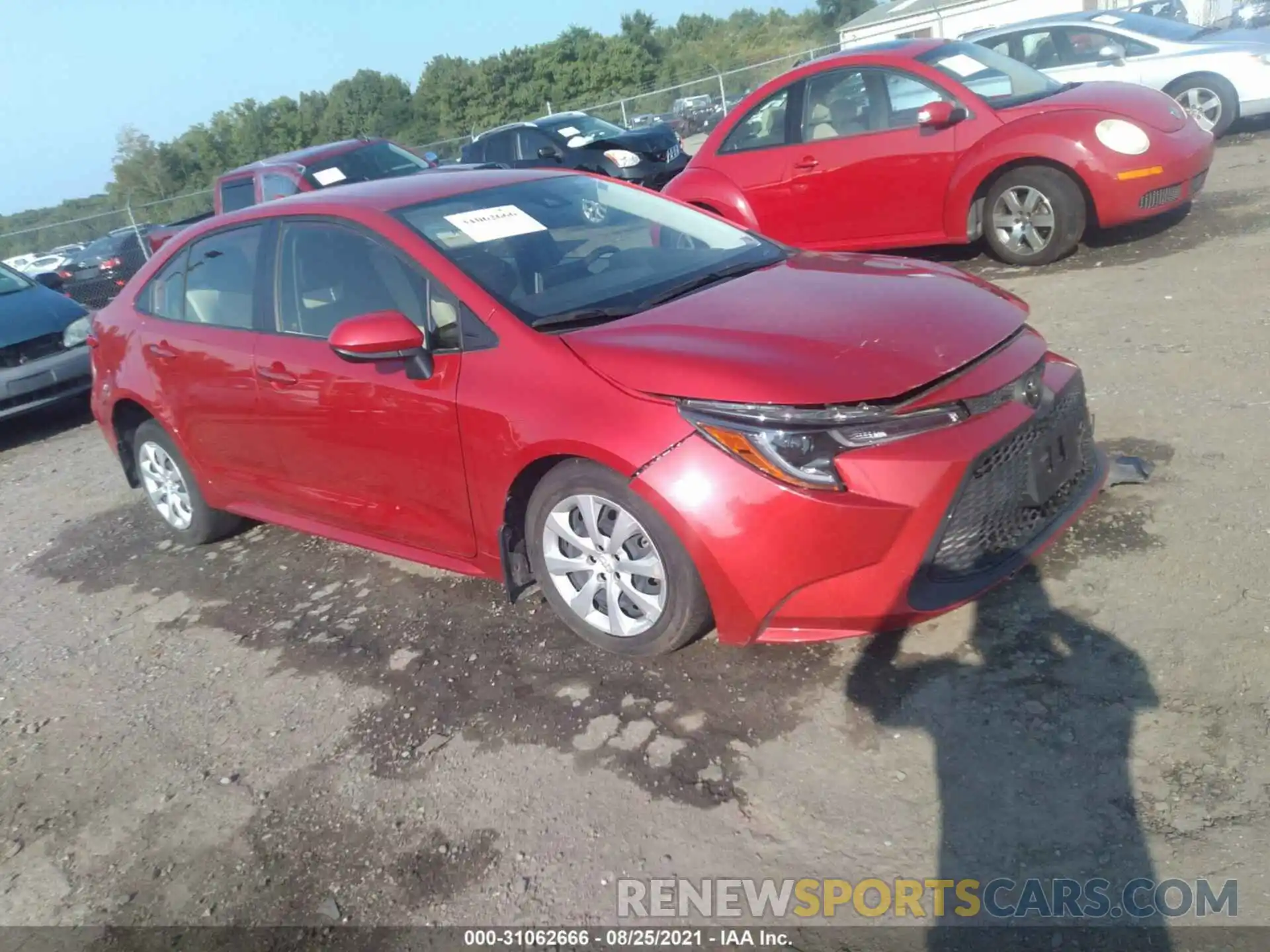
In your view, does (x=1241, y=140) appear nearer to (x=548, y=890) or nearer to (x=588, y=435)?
(x=588, y=435)

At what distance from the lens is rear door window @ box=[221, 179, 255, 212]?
1296 cm

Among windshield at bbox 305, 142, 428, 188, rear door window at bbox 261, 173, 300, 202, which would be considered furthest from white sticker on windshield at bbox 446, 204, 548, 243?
rear door window at bbox 261, 173, 300, 202

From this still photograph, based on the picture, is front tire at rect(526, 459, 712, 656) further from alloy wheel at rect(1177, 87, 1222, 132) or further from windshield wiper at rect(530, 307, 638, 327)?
alloy wheel at rect(1177, 87, 1222, 132)

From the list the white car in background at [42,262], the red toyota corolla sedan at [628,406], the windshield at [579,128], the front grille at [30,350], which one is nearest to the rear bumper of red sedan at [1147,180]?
Answer: the red toyota corolla sedan at [628,406]

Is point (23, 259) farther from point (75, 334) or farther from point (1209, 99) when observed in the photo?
point (1209, 99)

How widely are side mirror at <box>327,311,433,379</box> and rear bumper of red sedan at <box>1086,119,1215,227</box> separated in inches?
211

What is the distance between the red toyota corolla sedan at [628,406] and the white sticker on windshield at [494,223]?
0.01 meters


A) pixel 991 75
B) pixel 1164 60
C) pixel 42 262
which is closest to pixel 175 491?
pixel 991 75

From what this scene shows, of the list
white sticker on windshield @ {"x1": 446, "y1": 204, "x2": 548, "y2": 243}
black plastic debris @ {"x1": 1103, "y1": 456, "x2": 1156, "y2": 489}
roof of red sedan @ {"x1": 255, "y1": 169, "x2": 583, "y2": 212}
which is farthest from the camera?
roof of red sedan @ {"x1": 255, "y1": 169, "x2": 583, "y2": 212}

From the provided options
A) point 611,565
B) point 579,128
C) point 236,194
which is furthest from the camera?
point 579,128

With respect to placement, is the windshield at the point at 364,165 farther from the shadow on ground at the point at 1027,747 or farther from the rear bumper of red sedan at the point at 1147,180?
the shadow on ground at the point at 1027,747

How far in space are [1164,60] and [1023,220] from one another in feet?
16.3

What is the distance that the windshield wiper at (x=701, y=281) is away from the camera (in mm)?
3734

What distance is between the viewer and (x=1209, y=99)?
11078mm
